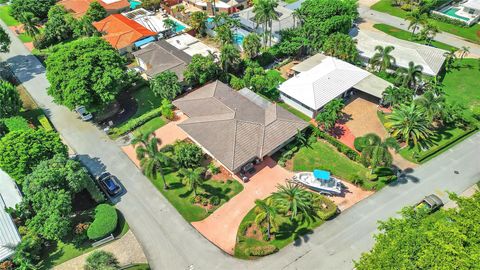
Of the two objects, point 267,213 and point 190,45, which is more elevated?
point 190,45

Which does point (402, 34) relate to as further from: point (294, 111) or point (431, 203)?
point (431, 203)

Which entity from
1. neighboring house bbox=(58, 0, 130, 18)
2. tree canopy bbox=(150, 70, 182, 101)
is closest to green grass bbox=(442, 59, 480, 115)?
tree canopy bbox=(150, 70, 182, 101)

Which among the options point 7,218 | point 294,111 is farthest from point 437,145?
point 7,218

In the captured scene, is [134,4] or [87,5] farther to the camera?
[134,4]

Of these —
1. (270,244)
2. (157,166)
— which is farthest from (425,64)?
(157,166)

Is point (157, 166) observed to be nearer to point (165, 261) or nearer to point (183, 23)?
point (165, 261)

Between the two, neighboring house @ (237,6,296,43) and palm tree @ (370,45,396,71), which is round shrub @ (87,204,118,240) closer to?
neighboring house @ (237,6,296,43)

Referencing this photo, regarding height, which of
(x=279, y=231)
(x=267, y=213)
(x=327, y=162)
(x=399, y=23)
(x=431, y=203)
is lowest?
(x=279, y=231)
